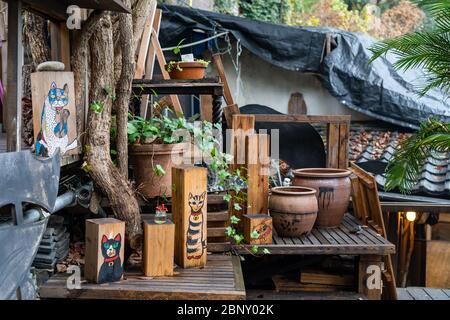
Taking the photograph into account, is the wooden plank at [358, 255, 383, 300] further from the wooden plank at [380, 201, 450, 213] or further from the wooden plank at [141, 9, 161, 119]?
the wooden plank at [141, 9, 161, 119]

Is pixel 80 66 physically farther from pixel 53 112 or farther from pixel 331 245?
pixel 331 245

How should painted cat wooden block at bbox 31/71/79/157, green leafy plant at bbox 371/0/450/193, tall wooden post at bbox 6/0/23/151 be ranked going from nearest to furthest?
tall wooden post at bbox 6/0/23/151
painted cat wooden block at bbox 31/71/79/157
green leafy plant at bbox 371/0/450/193

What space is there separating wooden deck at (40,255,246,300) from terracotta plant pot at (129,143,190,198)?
3.21 feet

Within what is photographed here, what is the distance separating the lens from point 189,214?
16.8 feet

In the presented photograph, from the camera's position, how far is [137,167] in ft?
18.6

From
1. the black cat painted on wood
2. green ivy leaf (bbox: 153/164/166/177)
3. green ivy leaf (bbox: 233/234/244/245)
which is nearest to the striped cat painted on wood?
green ivy leaf (bbox: 153/164/166/177)

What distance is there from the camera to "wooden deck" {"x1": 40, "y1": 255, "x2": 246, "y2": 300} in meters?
4.54

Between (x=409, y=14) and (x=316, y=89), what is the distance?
13.1 m

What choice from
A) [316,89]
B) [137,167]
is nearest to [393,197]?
[316,89]

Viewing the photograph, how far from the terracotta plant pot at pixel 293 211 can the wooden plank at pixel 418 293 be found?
2.54m

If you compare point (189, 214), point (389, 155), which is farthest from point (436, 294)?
point (189, 214)

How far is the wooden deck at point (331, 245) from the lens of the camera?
6.10m

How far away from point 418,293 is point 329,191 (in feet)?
8.45

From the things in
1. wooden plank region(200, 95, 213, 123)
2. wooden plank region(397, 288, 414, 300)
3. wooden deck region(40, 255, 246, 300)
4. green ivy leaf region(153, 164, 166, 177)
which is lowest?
wooden plank region(397, 288, 414, 300)
